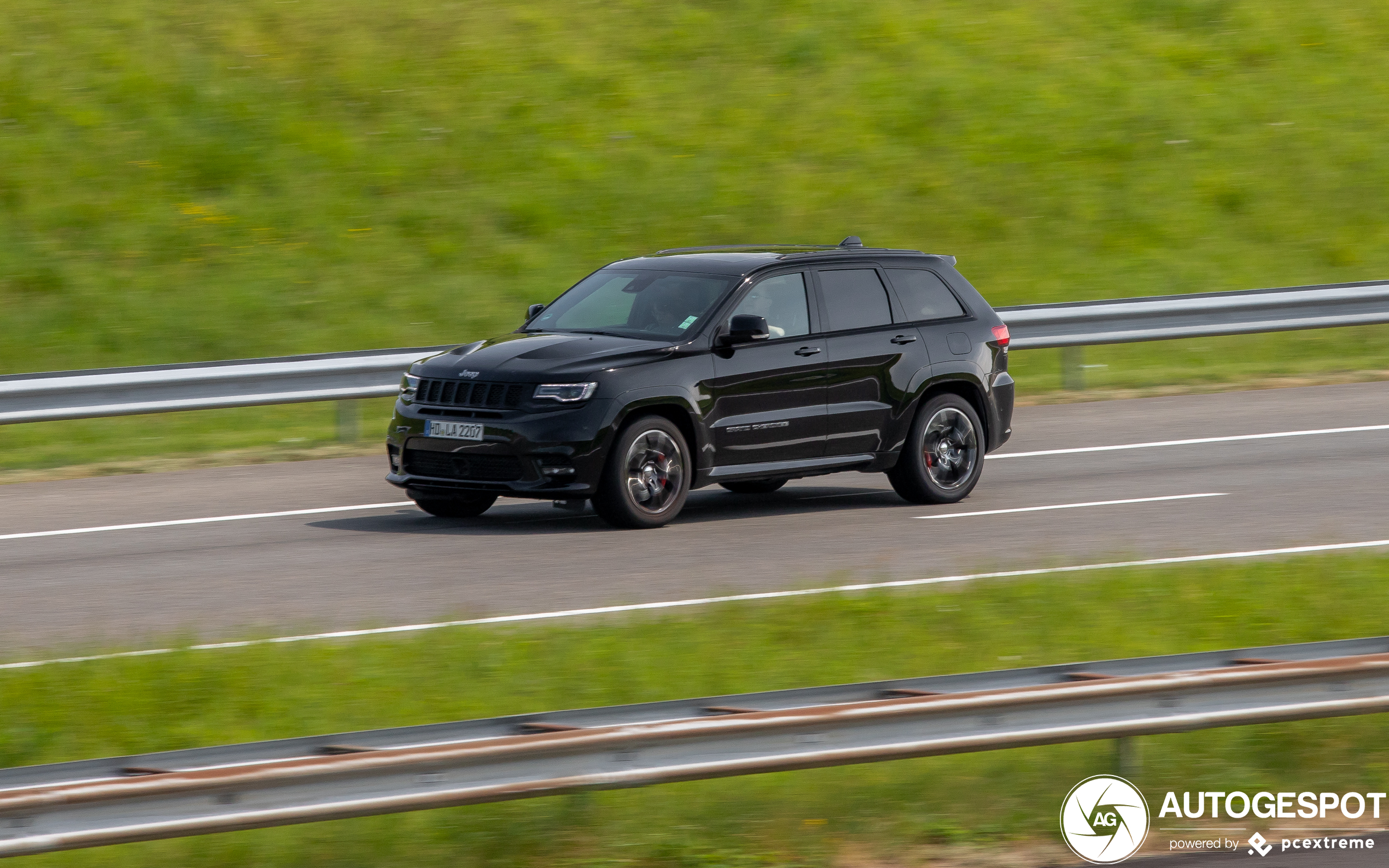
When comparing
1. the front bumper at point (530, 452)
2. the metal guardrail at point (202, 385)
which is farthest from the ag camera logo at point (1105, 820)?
the metal guardrail at point (202, 385)

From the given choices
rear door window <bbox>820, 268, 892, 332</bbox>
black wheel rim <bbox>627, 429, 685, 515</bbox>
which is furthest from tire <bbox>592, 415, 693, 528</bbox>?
rear door window <bbox>820, 268, 892, 332</bbox>

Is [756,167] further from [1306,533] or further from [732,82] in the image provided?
[1306,533]

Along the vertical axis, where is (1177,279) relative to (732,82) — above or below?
below

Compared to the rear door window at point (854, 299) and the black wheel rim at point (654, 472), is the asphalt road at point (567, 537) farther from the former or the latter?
the rear door window at point (854, 299)

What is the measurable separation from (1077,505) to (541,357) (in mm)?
3721

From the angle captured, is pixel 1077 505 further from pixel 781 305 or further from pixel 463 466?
pixel 463 466

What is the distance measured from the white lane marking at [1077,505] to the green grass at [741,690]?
2.39 m

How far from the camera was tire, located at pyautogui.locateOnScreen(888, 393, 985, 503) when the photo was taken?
504 inches

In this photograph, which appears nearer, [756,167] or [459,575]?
[459,575]

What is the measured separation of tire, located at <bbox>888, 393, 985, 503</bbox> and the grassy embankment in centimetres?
579

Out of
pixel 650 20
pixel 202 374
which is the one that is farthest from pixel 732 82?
pixel 202 374

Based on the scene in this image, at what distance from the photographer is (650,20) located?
26.0 meters

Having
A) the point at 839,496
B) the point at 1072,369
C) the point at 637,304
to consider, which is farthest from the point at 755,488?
the point at 1072,369

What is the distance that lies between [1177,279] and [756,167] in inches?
208
